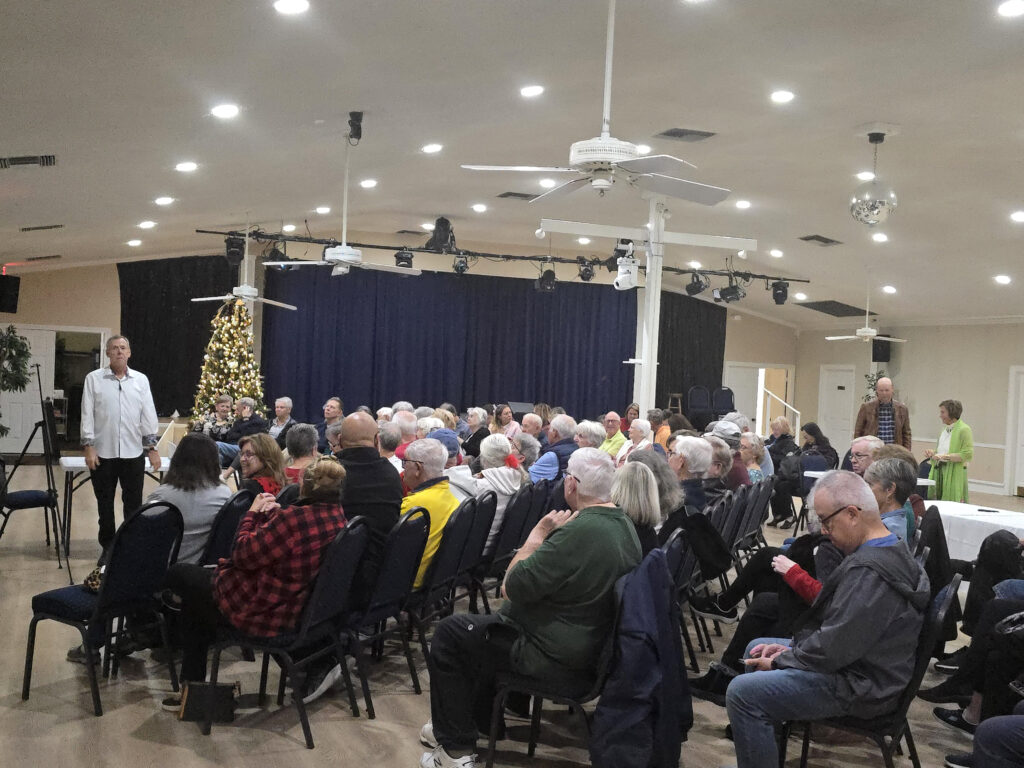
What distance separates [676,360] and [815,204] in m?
8.90

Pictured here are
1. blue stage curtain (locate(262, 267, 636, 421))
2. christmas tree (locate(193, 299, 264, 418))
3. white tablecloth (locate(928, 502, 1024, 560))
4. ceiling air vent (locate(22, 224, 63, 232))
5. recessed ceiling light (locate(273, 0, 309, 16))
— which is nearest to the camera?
recessed ceiling light (locate(273, 0, 309, 16))

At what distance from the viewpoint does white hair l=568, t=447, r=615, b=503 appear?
3348 mm

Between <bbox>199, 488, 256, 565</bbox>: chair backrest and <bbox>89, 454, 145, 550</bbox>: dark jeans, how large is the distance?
2.30 m

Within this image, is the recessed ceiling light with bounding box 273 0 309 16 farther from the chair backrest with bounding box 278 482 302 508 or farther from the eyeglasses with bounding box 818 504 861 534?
the eyeglasses with bounding box 818 504 861 534

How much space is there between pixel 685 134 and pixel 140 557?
261 inches

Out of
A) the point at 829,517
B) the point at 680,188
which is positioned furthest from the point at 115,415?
the point at 829,517

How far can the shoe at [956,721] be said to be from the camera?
→ 410 cm

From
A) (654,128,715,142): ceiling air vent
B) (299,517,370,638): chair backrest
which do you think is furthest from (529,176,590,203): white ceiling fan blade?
(654,128,715,142): ceiling air vent

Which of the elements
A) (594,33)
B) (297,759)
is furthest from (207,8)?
(297,759)

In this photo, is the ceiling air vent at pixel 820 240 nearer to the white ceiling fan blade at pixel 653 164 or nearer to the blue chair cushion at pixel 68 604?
the white ceiling fan blade at pixel 653 164

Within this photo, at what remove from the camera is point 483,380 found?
1883 cm

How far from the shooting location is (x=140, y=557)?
3.74 metres

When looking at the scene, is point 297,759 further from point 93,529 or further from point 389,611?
point 93,529

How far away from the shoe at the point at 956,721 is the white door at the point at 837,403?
15.9 meters
